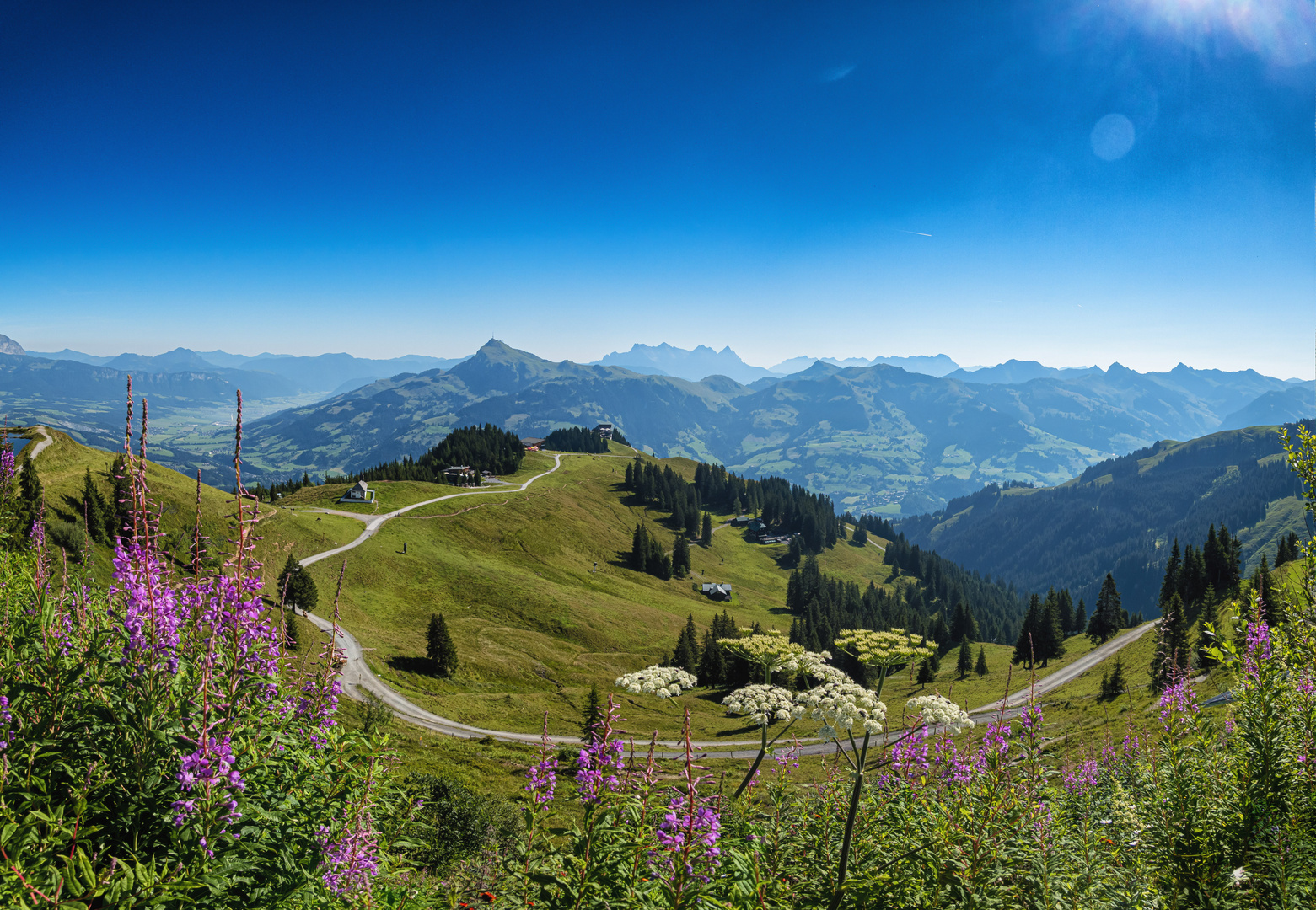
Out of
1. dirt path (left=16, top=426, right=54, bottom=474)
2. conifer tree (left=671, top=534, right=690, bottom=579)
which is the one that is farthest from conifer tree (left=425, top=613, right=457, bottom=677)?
conifer tree (left=671, top=534, right=690, bottom=579)

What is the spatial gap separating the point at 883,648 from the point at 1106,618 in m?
166

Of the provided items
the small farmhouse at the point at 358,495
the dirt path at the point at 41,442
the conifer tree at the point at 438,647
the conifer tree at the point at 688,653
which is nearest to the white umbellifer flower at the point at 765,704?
the conifer tree at the point at 438,647

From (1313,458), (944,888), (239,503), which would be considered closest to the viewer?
(239,503)

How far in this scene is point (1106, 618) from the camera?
5458 inches

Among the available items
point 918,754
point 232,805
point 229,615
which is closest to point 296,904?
point 232,805

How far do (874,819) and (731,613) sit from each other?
147811 mm

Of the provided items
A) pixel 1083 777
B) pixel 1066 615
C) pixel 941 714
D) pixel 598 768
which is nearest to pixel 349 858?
pixel 598 768

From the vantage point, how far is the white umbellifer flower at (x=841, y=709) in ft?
39.4

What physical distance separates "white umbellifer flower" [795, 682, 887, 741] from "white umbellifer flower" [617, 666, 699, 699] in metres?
3.31

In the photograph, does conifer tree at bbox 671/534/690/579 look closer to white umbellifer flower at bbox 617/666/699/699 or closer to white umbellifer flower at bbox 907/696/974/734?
white umbellifer flower at bbox 617/666/699/699

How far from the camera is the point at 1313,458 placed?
9.42 meters

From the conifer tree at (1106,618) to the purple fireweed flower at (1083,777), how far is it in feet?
502

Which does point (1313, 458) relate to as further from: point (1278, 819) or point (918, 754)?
point (918, 754)

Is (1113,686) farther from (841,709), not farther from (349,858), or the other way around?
(349,858)
